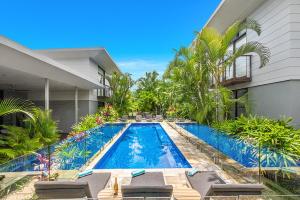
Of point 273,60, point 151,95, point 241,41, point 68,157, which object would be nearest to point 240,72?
point 241,41

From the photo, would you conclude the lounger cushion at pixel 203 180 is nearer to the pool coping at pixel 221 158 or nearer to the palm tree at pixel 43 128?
the pool coping at pixel 221 158

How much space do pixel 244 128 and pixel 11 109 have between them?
6725 mm

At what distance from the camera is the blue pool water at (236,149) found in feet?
20.7

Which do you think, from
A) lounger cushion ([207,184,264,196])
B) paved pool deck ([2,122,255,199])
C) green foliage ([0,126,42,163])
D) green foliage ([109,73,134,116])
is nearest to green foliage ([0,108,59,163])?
green foliage ([0,126,42,163])

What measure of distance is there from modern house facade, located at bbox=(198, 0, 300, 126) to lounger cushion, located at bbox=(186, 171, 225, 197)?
502 cm

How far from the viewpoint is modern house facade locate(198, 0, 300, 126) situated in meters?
8.97

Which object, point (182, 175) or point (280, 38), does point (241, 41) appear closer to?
point (280, 38)

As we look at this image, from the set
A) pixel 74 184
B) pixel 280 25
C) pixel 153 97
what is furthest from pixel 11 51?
pixel 153 97

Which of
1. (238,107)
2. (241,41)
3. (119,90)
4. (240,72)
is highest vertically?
(241,41)

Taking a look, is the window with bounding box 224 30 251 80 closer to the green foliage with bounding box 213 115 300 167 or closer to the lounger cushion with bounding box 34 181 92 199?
the green foliage with bounding box 213 115 300 167

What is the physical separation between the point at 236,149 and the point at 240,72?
7133 millimetres

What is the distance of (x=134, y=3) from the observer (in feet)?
92.9

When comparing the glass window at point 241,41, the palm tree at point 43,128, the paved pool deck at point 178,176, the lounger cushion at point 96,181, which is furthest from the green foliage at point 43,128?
the glass window at point 241,41

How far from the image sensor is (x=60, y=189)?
4.34m
